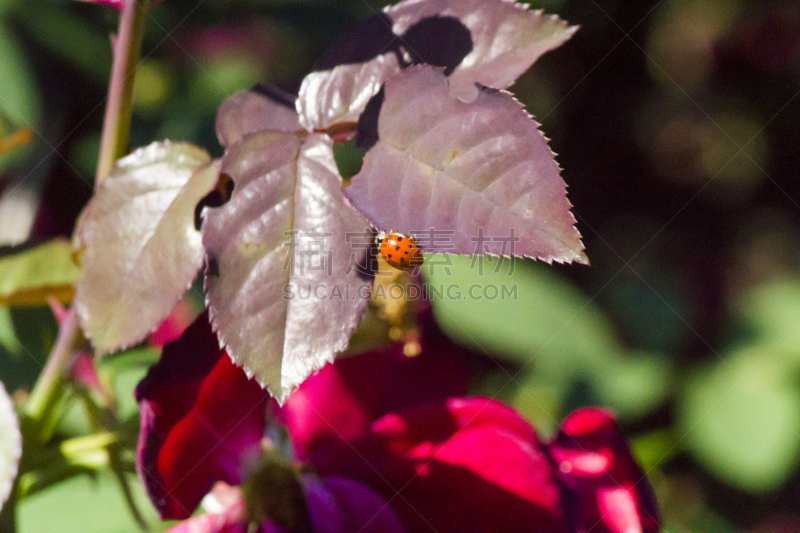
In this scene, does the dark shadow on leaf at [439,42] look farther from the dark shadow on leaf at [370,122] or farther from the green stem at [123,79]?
the green stem at [123,79]

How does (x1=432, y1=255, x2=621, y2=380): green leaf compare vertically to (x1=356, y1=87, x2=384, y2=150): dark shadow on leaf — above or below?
below

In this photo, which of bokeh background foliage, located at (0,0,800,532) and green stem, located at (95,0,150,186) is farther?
bokeh background foliage, located at (0,0,800,532)

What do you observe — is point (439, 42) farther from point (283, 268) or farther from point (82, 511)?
point (82, 511)

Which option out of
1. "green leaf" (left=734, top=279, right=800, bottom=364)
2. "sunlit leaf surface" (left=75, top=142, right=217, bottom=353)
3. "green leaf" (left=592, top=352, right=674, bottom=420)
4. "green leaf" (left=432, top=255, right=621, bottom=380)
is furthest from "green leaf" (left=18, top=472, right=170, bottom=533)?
"green leaf" (left=734, top=279, right=800, bottom=364)

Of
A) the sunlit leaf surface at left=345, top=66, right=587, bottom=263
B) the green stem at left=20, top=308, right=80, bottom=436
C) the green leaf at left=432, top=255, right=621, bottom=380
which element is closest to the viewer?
the sunlit leaf surface at left=345, top=66, right=587, bottom=263

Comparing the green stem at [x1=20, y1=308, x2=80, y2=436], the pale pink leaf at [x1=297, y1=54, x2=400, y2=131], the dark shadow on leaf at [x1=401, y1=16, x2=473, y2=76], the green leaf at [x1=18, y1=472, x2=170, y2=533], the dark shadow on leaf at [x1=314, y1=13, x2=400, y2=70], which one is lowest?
the green leaf at [x1=18, y1=472, x2=170, y2=533]

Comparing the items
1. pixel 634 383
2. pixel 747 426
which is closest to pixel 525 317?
pixel 634 383

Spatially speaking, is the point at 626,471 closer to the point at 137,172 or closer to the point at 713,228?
the point at 137,172

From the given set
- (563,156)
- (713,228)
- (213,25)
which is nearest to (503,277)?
(563,156)

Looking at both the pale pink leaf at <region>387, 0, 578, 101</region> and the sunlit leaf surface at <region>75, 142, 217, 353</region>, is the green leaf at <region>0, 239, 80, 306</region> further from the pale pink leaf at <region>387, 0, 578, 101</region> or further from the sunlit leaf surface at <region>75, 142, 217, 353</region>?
the pale pink leaf at <region>387, 0, 578, 101</region>
